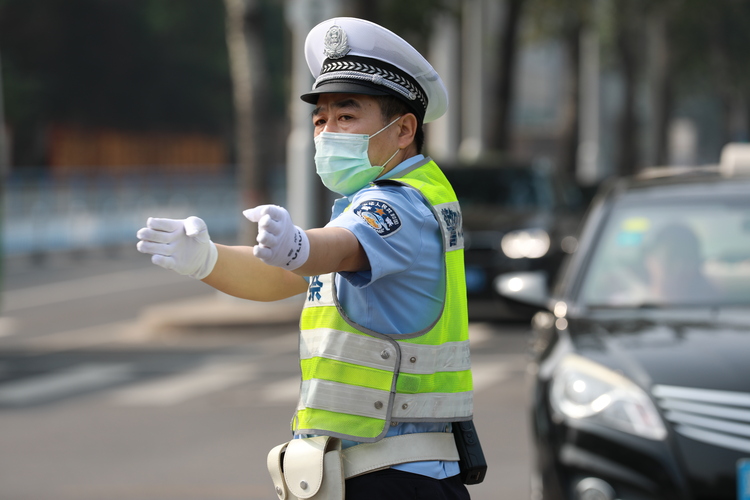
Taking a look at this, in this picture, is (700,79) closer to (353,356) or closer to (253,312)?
(253,312)

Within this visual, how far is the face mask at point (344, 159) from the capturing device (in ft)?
8.48

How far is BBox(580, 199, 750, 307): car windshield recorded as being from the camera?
536 centimetres

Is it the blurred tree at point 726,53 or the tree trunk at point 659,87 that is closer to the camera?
the tree trunk at point 659,87

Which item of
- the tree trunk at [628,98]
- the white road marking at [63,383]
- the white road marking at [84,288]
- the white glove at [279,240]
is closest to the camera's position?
the white glove at [279,240]

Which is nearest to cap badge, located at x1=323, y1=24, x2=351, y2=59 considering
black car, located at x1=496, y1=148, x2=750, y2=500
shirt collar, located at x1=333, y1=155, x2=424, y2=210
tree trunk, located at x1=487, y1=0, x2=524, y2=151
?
shirt collar, located at x1=333, y1=155, x2=424, y2=210

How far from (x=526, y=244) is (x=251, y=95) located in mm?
4773

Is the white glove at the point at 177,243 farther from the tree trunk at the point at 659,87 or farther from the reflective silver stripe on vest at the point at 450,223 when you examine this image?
the tree trunk at the point at 659,87

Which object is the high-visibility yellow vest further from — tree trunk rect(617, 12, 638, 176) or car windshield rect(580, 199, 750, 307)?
tree trunk rect(617, 12, 638, 176)

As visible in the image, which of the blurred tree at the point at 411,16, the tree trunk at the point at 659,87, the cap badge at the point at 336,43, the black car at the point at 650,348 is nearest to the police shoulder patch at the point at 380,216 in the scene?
the cap badge at the point at 336,43

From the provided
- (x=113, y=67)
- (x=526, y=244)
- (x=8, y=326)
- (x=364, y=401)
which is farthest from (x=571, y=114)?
(x=364, y=401)

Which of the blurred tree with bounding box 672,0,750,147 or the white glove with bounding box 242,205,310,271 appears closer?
the white glove with bounding box 242,205,310,271

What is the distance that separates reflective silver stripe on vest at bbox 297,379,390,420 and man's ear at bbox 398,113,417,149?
542mm

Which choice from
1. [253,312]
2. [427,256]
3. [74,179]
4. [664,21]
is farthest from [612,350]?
[664,21]

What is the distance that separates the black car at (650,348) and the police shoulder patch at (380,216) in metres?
2.10
